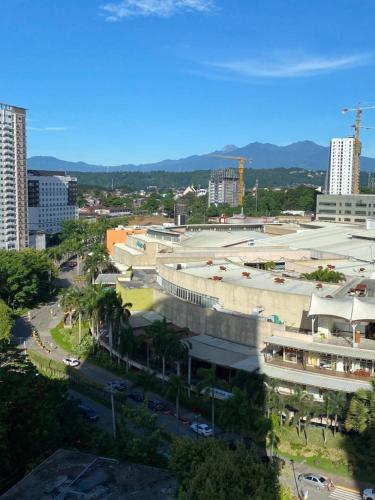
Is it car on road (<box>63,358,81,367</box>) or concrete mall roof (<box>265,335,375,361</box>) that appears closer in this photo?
concrete mall roof (<box>265,335,375,361</box>)

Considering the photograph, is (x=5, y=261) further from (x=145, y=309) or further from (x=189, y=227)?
(x=189, y=227)

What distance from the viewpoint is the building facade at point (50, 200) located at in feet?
493

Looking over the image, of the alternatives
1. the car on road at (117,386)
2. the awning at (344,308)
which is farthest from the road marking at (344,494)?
the car on road at (117,386)

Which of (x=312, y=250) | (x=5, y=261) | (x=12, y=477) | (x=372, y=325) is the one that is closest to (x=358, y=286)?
(x=372, y=325)

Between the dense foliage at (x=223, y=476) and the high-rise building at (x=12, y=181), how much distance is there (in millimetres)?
98736

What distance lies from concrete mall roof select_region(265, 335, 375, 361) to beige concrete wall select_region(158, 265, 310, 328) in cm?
400

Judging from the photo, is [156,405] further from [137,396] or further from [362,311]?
[362,311]

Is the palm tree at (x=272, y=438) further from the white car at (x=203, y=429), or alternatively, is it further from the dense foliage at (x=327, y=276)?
the dense foliage at (x=327, y=276)

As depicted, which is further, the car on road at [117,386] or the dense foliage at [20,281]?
the dense foliage at [20,281]

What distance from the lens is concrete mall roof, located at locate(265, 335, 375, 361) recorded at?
3841 cm

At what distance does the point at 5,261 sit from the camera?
77.7 meters

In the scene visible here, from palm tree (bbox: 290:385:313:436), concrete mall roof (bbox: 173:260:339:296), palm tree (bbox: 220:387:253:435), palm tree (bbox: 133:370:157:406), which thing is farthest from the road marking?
concrete mall roof (bbox: 173:260:339:296)

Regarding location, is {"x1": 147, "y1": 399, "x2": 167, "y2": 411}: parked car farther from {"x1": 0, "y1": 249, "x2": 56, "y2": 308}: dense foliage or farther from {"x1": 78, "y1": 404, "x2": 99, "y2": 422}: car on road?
Result: {"x1": 0, "y1": 249, "x2": 56, "y2": 308}: dense foliage

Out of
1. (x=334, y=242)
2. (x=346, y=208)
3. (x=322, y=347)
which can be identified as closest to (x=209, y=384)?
(x=322, y=347)
